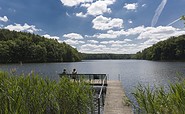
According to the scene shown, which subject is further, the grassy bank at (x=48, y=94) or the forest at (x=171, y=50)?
the forest at (x=171, y=50)

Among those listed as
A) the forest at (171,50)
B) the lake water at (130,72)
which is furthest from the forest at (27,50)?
the forest at (171,50)

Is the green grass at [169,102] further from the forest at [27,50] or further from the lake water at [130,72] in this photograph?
the forest at [27,50]

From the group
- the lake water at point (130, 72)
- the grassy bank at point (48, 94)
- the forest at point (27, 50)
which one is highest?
the forest at point (27, 50)

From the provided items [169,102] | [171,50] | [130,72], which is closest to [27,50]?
[130,72]

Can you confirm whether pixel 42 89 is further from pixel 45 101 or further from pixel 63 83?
pixel 63 83

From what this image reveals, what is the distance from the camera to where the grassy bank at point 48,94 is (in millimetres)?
4773

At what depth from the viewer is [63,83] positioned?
5875mm

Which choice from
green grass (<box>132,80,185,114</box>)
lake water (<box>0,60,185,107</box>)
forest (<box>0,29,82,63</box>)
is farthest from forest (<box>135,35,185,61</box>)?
green grass (<box>132,80,185,114</box>)

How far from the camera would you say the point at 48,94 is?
205 inches

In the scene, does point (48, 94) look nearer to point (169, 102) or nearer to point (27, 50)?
point (169, 102)

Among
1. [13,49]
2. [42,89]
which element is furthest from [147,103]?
[13,49]

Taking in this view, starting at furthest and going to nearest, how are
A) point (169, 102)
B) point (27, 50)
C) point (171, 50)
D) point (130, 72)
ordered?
point (171, 50)
point (27, 50)
point (130, 72)
point (169, 102)

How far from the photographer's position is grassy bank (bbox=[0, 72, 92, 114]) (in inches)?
188

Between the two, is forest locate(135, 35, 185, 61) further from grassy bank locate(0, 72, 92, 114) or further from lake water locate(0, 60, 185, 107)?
grassy bank locate(0, 72, 92, 114)
